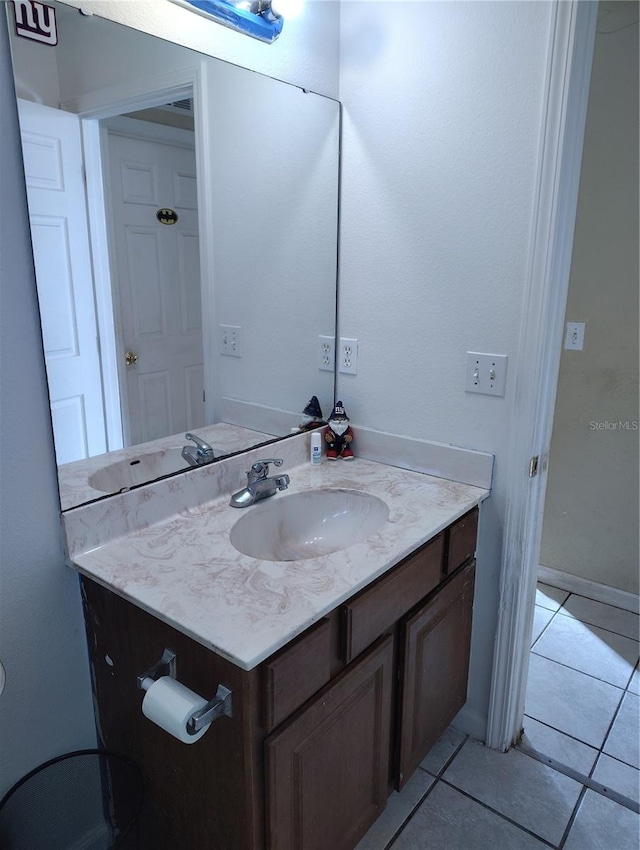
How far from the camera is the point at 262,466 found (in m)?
1.65

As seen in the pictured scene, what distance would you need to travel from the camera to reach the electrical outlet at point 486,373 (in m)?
1.60

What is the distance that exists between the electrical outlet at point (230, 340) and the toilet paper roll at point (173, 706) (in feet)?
2.96

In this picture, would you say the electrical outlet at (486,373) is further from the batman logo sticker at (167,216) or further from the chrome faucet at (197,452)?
the batman logo sticker at (167,216)

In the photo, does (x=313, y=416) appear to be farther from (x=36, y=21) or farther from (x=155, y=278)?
(x=36, y=21)

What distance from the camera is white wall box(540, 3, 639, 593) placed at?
221 centimetres

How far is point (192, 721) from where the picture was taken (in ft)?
3.26

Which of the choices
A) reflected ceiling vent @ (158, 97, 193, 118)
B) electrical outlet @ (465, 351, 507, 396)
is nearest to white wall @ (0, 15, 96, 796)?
reflected ceiling vent @ (158, 97, 193, 118)

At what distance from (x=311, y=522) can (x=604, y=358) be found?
148 centimetres

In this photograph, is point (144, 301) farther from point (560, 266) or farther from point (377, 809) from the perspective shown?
point (377, 809)

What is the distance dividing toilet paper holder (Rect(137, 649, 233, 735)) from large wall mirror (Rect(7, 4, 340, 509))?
384 millimetres

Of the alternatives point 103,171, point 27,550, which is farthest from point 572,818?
point 103,171

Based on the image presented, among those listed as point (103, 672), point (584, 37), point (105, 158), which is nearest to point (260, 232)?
point (105, 158)

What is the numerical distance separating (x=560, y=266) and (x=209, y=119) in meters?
0.96

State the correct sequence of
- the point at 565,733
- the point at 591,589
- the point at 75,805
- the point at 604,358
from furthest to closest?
the point at 591,589 → the point at 604,358 → the point at 565,733 → the point at 75,805
